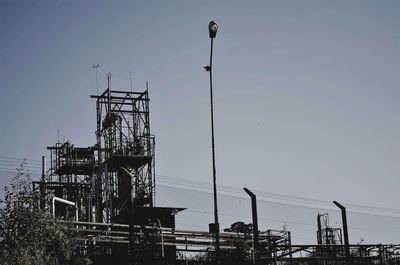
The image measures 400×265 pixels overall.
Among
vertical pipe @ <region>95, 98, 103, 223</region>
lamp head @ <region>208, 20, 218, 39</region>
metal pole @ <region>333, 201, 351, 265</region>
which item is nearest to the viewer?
lamp head @ <region>208, 20, 218, 39</region>

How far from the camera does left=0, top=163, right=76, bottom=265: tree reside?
62.5 feet

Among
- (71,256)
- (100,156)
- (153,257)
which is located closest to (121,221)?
(100,156)

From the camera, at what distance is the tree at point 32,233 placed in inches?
750

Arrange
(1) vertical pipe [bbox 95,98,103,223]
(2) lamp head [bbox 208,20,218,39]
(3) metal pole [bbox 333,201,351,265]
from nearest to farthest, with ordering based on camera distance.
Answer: (2) lamp head [bbox 208,20,218,39] < (3) metal pole [bbox 333,201,351,265] < (1) vertical pipe [bbox 95,98,103,223]

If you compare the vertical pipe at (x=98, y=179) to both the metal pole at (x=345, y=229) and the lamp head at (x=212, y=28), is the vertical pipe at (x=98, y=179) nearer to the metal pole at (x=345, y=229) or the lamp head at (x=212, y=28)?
the metal pole at (x=345, y=229)

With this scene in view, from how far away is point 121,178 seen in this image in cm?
3925

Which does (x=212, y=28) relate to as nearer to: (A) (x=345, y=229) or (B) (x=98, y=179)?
(A) (x=345, y=229)

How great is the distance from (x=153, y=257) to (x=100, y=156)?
1900cm

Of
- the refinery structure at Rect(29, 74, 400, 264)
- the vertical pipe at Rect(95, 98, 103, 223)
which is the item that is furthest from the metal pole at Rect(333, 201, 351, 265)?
the vertical pipe at Rect(95, 98, 103, 223)

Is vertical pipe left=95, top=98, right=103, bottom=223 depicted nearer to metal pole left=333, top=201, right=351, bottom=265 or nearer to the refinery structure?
the refinery structure

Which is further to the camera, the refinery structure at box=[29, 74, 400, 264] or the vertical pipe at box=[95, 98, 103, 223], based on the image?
the vertical pipe at box=[95, 98, 103, 223]

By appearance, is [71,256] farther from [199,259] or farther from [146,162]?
[146,162]

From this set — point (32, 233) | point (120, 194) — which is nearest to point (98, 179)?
point (120, 194)

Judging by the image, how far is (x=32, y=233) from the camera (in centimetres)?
1955
